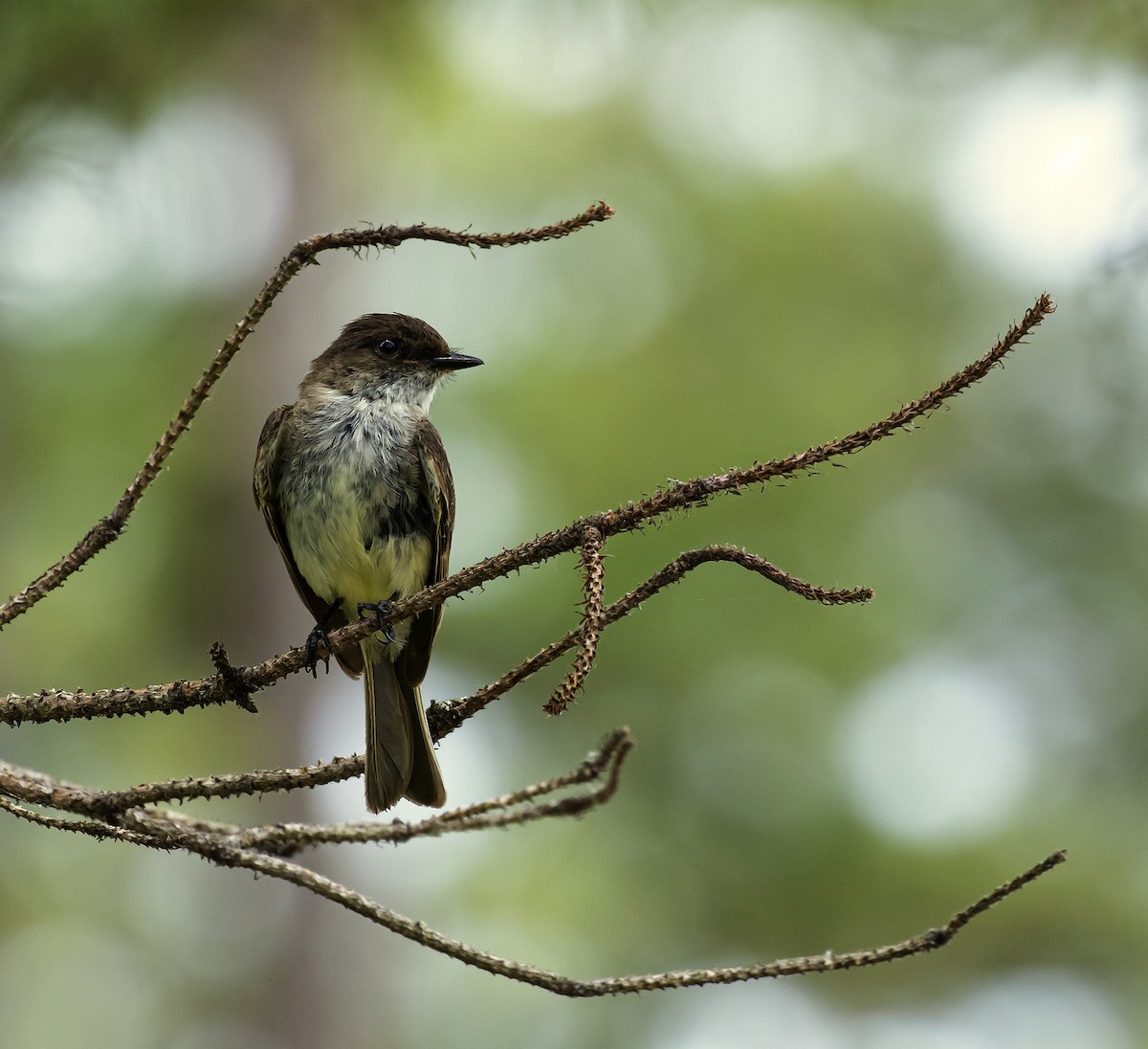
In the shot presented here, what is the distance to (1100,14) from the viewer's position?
3553mm

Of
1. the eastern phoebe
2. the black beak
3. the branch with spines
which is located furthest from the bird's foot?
the black beak

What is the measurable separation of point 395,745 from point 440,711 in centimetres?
150

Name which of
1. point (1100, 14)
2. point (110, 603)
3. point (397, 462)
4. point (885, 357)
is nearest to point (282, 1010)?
point (110, 603)

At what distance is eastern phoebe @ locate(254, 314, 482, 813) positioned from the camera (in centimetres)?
403

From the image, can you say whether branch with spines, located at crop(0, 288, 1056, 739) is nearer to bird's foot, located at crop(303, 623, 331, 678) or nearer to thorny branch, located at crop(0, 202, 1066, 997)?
thorny branch, located at crop(0, 202, 1066, 997)

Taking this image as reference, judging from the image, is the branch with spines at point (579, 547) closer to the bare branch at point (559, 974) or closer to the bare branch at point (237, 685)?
the bare branch at point (237, 685)

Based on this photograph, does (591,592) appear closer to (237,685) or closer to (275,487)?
(237,685)

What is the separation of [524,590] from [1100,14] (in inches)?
237

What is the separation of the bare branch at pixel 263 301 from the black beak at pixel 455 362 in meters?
2.48

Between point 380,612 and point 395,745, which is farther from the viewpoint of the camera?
point 395,745

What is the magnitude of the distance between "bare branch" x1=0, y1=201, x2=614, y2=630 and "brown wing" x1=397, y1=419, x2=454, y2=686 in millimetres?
2025

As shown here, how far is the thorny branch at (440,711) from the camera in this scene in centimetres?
168

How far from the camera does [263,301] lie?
1826 mm

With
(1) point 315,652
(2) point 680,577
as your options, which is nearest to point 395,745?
(1) point 315,652
